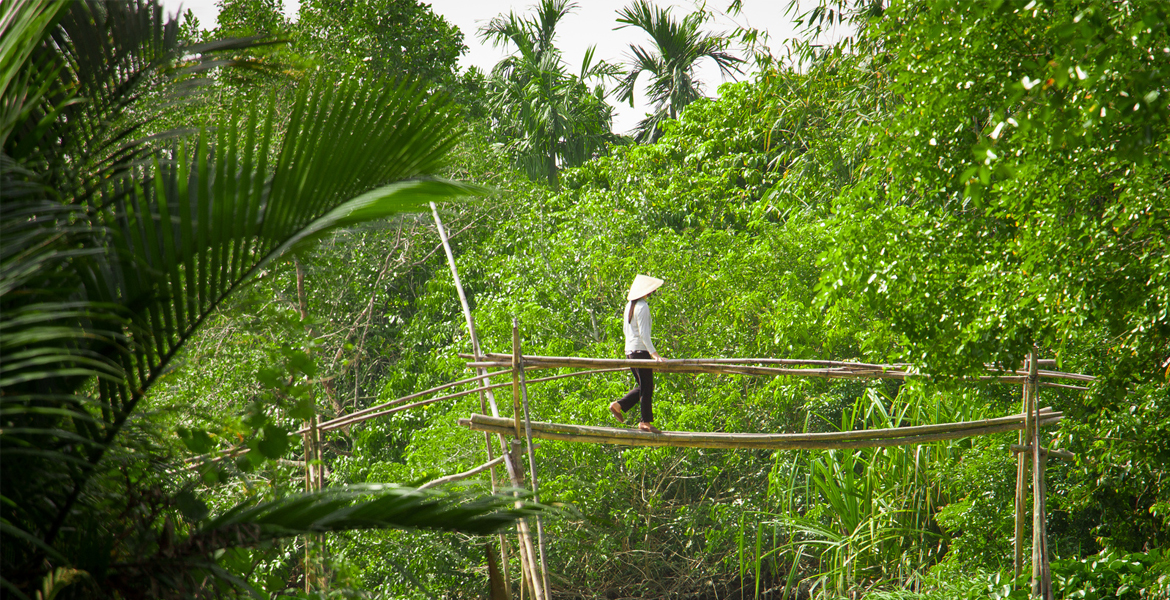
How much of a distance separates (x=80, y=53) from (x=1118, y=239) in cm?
353

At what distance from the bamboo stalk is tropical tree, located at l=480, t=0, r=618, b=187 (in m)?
8.37

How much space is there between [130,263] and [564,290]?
762 centimetres

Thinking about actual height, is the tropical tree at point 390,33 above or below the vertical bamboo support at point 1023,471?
above


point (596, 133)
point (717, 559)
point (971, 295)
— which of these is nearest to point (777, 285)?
point (717, 559)

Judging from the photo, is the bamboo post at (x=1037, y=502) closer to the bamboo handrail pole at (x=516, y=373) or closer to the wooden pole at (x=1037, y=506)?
the wooden pole at (x=1037, y=506)

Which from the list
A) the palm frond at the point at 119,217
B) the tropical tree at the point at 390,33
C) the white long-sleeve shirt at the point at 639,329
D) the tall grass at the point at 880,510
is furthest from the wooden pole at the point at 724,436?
the tropical tree at the point at 390,33

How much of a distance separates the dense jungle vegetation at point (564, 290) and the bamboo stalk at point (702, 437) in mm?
613

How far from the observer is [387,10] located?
10594mm

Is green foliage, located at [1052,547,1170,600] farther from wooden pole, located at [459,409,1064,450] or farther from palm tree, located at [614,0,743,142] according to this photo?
palm tree, located at [614,0,743,142]

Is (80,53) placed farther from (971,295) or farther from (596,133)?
(596,133)

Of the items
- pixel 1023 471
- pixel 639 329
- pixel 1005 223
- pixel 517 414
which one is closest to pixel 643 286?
pixel 639 329

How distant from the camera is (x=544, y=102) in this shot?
12.9 metres

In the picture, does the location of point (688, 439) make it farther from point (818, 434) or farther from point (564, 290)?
point (564, 290)

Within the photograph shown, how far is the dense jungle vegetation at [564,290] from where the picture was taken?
142 centimetres
